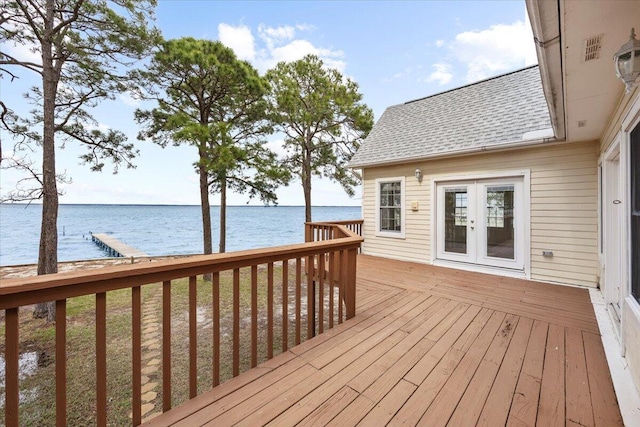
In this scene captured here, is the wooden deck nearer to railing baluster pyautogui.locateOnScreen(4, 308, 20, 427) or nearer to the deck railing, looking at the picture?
the deck railing

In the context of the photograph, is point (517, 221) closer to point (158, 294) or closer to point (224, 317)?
point (224, 317)

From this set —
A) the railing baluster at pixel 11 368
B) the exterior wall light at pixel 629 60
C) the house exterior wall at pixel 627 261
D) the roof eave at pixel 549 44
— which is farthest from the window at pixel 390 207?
the railing baluster at pixel 11 368

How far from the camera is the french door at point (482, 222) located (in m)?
5.13

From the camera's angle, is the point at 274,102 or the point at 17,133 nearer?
the point at 17,133

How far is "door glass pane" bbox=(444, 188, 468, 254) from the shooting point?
18.9ft

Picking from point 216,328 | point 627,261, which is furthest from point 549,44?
point 216,328

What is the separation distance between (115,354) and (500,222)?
22.1 feet

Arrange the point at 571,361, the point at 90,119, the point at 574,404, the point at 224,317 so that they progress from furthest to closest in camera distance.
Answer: the point at 90,119 < the point at 224,317 < the point at 571,361 < the point at 574,404

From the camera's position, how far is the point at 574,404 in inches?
70.8

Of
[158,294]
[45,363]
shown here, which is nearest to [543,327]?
[45,363]

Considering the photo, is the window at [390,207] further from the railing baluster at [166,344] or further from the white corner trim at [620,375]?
the railing baluster at [166,344]

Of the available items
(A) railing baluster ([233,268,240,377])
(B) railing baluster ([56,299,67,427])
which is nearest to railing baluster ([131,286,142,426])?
(B) railing baluster ([56,299,67,427])

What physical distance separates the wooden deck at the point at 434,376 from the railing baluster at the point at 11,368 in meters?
0.66

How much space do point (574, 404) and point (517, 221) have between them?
4007mm
